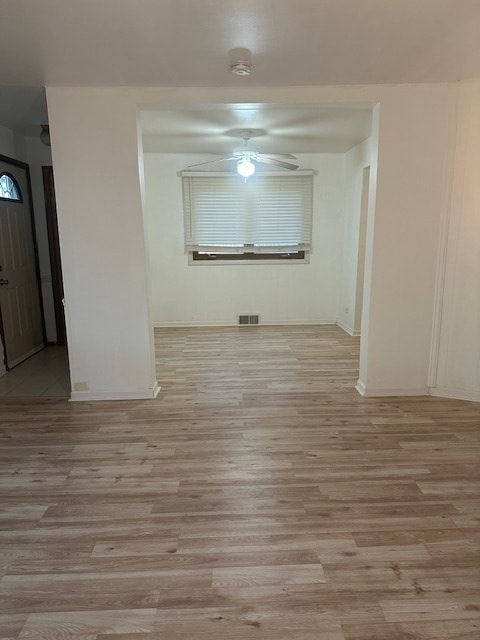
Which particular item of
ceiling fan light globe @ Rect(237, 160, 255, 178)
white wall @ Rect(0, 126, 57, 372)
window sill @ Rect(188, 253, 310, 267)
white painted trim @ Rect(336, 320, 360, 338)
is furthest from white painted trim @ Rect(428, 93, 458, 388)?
white wall @ Rect(0, 126, 57, 372)

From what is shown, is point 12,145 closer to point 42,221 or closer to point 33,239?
point 42,221

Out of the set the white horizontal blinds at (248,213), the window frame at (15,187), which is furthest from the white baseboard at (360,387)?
the window frame at (15,187)

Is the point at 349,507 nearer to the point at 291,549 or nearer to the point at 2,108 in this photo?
the point at 291,549

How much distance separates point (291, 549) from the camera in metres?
1.91

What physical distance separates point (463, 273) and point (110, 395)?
3.30m

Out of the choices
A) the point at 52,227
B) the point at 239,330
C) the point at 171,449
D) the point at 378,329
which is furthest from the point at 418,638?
the point at 52,227

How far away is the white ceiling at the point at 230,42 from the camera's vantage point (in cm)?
Result: 211

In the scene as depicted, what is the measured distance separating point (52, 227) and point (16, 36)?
307 cm

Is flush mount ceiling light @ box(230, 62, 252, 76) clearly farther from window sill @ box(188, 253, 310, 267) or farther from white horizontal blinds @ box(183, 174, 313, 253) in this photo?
window sill @ box(188, 253, 310, 267)

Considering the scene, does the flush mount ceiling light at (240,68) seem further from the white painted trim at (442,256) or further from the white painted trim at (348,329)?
the white painted trim at (348,329)

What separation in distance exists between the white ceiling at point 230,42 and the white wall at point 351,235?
7.58ft

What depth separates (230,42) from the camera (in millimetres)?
2451

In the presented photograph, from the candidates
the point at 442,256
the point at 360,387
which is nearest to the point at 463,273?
the point at 442,256

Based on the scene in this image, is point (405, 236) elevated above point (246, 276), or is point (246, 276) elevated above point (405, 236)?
point (405, 236)
